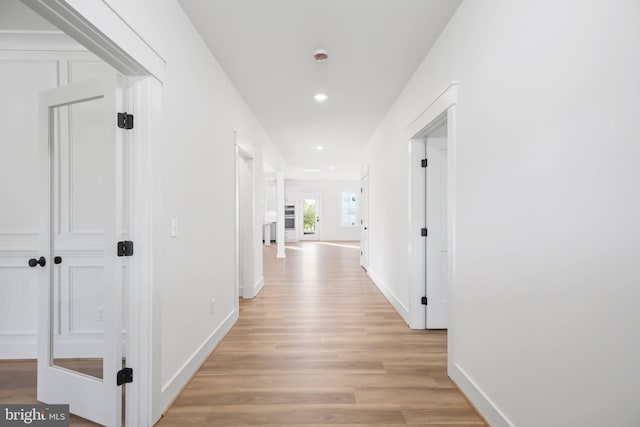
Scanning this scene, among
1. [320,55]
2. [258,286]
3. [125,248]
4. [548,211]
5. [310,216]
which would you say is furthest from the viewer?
[310,216]

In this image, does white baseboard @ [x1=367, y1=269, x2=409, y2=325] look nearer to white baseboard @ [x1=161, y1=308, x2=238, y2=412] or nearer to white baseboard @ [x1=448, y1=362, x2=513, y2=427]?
white baseboard @ [x1=448, y1=362, x2=513, y2=427]

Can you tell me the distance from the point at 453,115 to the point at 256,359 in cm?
254

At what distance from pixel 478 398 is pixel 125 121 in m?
2.72

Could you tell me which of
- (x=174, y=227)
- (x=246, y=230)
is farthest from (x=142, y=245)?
(x=246, y=230)

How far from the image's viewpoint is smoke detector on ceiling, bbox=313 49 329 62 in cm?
267

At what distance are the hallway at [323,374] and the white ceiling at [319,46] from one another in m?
2.72

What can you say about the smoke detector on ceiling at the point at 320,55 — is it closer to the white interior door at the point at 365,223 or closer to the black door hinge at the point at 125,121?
the black door hinge at the point at 125,121

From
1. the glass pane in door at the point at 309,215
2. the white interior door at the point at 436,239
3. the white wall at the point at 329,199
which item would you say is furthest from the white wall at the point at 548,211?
the glass pane in door at the point at 309,215

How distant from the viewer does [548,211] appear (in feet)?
4.36

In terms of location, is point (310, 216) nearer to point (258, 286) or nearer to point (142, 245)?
point (258, 286)

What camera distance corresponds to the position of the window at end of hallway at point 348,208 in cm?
1305

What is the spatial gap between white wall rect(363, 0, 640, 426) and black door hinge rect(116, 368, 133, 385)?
2.10 metres

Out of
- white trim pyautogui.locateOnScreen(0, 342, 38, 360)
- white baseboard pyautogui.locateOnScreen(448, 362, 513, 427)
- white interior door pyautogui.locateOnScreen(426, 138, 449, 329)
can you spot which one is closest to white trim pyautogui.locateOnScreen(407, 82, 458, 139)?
white interior door pyautogui.locateOnScreen(426, 138, 449, 329)

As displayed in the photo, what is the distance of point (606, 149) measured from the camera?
107cm
